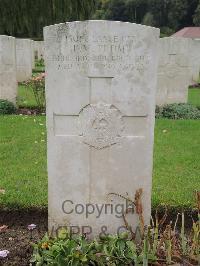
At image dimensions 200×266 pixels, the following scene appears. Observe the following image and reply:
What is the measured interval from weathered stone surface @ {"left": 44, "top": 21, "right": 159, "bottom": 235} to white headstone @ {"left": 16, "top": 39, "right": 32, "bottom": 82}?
11.3 meters

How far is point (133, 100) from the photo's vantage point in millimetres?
2896

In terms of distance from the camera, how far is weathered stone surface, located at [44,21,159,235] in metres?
2.82

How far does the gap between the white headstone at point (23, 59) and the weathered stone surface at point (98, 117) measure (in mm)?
11266

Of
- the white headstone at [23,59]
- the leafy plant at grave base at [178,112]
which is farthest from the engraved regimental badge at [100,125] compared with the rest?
the white headstone at [23,59]

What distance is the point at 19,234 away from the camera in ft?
11.3

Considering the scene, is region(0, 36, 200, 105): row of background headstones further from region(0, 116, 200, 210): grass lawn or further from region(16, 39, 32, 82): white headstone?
region(16, 39, 32, 82): white headstone

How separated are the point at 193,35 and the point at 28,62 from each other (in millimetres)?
24555

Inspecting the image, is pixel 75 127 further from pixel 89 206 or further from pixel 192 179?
pixel 192 179

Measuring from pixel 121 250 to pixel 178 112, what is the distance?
623cm

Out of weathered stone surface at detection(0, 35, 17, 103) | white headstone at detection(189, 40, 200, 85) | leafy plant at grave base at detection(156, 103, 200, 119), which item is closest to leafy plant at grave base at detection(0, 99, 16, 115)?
weathered stone surface at detection(0, 35, 17, 103)

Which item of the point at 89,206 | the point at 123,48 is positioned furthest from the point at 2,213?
the point at 123,48

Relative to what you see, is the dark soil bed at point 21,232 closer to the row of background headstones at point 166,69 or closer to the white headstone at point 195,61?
the row of background headstones at point 166,69

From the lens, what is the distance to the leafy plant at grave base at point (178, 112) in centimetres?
872

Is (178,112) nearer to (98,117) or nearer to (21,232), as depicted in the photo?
(21,232)
